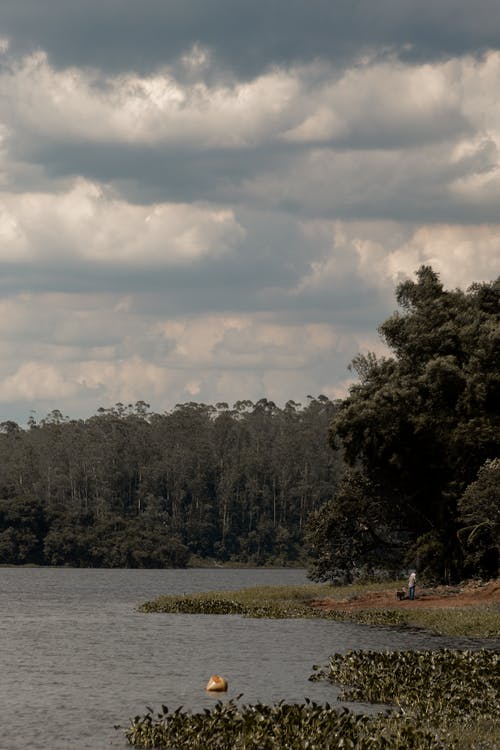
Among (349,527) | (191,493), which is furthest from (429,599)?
(191,493)

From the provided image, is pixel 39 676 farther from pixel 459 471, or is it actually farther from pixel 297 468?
pixel 297 468

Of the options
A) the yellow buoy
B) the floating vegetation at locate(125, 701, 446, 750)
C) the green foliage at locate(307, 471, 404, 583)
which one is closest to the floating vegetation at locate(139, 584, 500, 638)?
the green foliage at locate(307, 471, 404, 583)

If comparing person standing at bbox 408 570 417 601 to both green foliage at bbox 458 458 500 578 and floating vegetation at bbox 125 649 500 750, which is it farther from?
floating vegetation at bbox 125 649 500 750

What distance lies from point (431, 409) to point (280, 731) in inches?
1715

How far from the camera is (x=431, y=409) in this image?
2653 inches

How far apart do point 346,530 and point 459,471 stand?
445 inches

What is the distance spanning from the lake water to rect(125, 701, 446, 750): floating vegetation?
3.78 ft

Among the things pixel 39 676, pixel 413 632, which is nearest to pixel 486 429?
pixel 413 632

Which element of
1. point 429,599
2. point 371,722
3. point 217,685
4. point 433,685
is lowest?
point 217,685

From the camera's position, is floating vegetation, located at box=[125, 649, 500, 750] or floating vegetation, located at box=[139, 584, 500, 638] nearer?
floating vegetation, located at box=[125, 649, 500, 750]

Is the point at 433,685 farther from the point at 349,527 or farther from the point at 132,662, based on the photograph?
the point at 349,527

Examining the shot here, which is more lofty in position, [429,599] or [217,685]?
[429,599]

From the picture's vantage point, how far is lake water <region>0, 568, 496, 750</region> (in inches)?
1209

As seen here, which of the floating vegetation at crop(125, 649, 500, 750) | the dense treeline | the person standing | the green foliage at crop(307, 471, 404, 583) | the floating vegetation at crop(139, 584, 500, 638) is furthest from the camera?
the dense treeline
